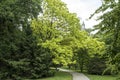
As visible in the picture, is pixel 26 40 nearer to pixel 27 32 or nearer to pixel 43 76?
pixel 27 32

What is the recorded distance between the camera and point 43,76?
1372 inches

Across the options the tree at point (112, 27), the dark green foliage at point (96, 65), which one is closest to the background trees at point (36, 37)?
the dark green foliage at point (96, 65)

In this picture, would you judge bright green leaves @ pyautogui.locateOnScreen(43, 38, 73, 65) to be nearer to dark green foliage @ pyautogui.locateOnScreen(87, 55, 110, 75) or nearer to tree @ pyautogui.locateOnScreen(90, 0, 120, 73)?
dark green foliage @ pyautogui.locateOnScreen(87, 55, 110, 75)

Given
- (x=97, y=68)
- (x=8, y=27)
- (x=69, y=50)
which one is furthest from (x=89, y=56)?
(x=8, y=27)

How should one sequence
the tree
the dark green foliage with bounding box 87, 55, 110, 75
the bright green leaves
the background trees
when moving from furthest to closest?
1. the dark green foliage with bounding box 87, 55, 110, 75
2. the bright green leaves
3. the background trees
4. the tree

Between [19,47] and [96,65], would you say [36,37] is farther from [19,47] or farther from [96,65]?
[96,65]

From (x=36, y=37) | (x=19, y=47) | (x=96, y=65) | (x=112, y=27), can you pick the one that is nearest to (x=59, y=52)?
(x=36, y=37)

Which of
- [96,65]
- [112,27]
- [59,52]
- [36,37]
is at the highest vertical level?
[36,37]

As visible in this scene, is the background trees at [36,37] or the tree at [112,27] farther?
the background trees at [36,37]

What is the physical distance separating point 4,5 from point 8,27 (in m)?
3.32

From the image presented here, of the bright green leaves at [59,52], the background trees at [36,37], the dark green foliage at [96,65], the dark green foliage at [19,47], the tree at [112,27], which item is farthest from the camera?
the dark green foliage at [96,65]

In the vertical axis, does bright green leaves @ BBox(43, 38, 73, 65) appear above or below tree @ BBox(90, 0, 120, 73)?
above

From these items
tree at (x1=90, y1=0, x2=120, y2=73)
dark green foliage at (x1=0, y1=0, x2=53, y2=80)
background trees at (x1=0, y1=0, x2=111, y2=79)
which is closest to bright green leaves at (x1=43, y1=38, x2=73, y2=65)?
background trees at (x1=0, y1=0, x2=111, y2=79)

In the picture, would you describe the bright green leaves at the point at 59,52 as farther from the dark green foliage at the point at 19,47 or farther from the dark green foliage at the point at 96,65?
the dark green foliage at the point at 96,65
